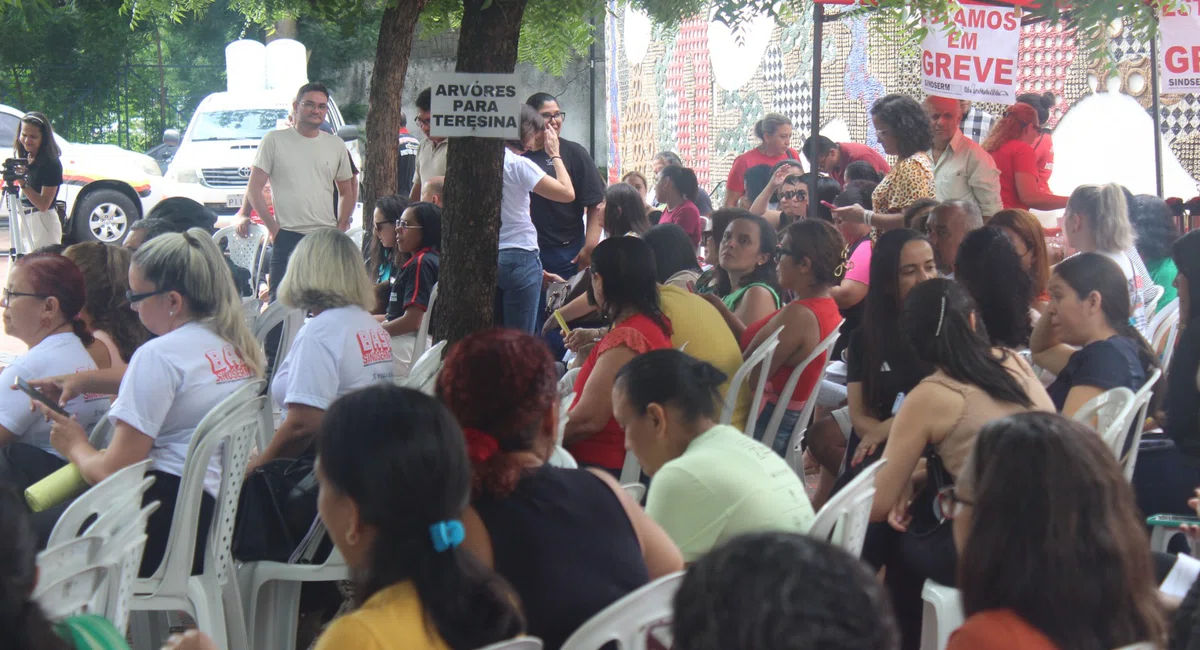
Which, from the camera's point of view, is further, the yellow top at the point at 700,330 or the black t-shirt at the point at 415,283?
the black t-shirt at the point at 415,283

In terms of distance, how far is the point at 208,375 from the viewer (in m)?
3.66

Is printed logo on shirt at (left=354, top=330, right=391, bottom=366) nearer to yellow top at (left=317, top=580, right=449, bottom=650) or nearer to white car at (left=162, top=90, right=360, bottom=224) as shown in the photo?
yellow top at (left=317, top=580, right=449, bottom=650)

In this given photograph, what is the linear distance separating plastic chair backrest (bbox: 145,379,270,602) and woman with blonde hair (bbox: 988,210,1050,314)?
3474mm

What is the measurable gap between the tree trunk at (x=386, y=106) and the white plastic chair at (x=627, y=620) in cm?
572

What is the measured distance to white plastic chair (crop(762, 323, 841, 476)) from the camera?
4770mm

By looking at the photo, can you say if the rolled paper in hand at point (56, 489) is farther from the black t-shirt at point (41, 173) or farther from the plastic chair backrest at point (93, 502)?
the black t-shirt at point (41, 173)

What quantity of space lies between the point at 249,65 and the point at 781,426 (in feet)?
45.9

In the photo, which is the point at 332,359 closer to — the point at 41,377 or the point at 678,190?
the point at 41,377

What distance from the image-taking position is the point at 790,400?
495 centimetres

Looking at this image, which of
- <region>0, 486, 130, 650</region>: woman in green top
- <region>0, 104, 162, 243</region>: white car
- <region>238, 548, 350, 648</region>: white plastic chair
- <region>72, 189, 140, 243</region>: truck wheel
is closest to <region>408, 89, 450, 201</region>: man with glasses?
<region>238, 548, 350, 648</region>: white plastic chair

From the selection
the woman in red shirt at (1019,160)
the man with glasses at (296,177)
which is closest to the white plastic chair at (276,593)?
the man with glasses at (296,177)

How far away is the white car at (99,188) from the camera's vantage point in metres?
15.4

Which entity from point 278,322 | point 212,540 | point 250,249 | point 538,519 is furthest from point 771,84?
point 538,519

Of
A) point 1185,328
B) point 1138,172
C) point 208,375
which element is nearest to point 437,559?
point 208,375
